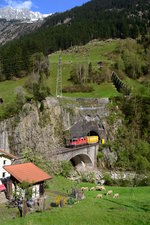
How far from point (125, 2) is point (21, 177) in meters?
169

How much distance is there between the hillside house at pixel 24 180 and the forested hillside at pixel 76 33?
5027 cm

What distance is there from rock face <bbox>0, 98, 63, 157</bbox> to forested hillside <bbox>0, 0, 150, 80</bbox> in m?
26.2

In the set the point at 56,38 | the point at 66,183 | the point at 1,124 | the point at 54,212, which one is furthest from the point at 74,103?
the point at 56,38

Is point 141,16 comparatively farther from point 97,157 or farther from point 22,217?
point 22,217

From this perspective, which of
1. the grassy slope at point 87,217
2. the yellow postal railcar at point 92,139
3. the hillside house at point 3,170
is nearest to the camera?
the grassy slope at point 87,217

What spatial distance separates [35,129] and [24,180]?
23.5 m

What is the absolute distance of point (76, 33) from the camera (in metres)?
107

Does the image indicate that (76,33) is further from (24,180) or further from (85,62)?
(24,180)

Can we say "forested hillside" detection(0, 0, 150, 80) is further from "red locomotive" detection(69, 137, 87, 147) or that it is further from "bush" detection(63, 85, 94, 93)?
"red locomotive" detection(69, 137, 87, 147)


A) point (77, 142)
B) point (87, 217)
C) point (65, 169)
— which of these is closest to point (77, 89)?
point (77, 142)

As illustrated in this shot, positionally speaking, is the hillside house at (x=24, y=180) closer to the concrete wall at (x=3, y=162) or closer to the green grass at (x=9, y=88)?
the concrete wall at (x=3, y=162)

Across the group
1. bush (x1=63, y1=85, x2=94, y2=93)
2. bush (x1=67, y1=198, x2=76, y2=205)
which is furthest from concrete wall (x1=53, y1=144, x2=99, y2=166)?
bush (x1=63, y1=85, x2=94, y2=93)

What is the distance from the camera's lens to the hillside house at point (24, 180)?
2365 centimetres

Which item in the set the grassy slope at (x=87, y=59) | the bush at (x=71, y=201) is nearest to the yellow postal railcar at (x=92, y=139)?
the grassy slope at (x=87, y=59)
